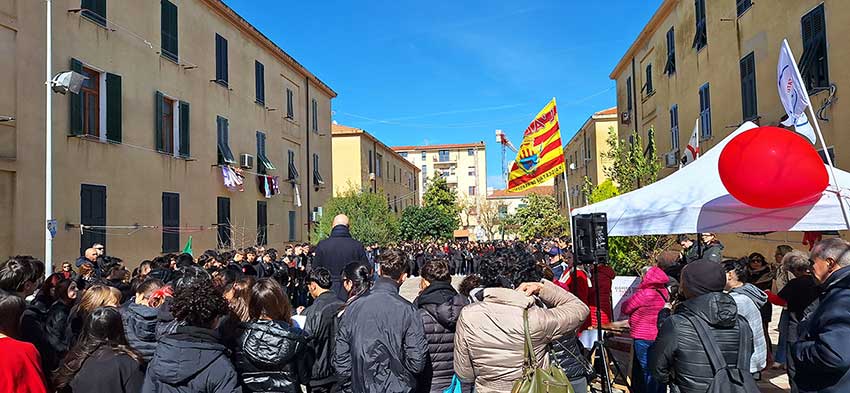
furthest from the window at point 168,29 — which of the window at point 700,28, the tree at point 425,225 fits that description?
the tree at point 425,225

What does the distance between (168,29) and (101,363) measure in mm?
16812

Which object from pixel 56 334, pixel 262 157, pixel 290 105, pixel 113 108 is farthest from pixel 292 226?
pixel 56 334

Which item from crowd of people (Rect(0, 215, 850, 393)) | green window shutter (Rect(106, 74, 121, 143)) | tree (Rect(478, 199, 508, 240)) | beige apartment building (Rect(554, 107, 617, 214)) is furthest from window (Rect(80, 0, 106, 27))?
tree (Rect(478, 199, 508, 240))

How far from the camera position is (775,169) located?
596 cm

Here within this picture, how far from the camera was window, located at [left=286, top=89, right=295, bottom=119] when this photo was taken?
2897 centimetres

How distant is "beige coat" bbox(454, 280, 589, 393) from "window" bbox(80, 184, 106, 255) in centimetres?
1300

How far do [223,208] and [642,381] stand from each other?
18.0 m

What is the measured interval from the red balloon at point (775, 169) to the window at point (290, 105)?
2460 centimetres

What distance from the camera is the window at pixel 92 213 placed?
14198 mm

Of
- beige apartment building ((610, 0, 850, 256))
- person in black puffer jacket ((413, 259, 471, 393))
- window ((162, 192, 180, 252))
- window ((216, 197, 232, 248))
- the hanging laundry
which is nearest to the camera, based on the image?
person in black puffer jacket ((413, 259, 471, 393))

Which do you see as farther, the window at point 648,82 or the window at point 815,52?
the window at point 648,82

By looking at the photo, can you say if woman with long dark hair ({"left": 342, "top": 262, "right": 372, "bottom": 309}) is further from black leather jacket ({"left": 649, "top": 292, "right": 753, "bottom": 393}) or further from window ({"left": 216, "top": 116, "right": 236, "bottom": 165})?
window ({"left": 216, "top": 116, "right": 236, "bottom": 165})

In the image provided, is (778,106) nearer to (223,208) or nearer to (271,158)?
(223,208)

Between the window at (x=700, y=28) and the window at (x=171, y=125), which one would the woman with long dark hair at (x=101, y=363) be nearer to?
the window at (x=171, y=125)
